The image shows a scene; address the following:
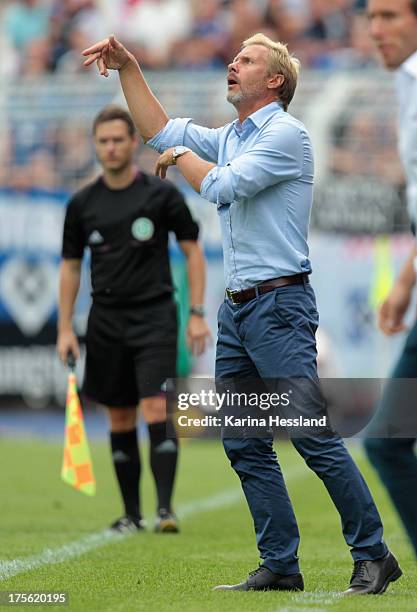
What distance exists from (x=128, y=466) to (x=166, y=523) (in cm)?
48

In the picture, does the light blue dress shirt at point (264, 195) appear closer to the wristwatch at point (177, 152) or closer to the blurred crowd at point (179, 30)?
the wristwatch at point (177, 152)

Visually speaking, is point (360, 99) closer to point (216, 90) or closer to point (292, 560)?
point (216, 90)

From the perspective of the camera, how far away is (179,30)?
20984mm

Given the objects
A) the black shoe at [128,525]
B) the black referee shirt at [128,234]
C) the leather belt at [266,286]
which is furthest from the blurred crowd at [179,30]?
the leather belt at [266,286]

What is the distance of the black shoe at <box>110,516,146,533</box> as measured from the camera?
8.08 m

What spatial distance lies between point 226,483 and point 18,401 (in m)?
7.12

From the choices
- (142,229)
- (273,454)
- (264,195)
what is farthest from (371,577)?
(142,229)

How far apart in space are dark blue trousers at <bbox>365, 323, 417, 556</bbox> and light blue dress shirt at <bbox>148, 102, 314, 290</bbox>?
31.0 inches

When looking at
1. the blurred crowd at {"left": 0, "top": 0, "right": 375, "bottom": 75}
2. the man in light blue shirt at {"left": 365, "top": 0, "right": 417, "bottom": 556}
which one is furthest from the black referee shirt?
the blurred crowd at {"left": 0, "top": 0, "right": 375, "bottom": 75}

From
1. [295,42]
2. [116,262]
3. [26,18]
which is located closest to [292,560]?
[116,262]

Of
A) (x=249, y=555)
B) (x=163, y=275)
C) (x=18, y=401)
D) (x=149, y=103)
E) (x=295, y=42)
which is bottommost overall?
(x=18, y=401)

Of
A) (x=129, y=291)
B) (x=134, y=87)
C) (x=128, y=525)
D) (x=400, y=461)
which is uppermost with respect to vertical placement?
(x=134, y=87)

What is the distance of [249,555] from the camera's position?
6984 millimetres

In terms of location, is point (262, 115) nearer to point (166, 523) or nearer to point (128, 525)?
point (166, 523)
